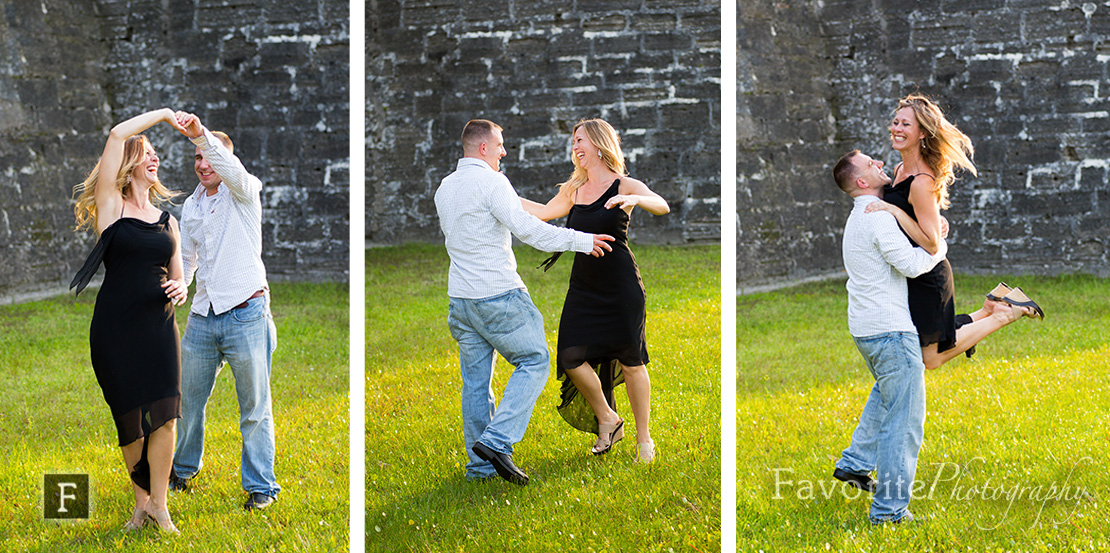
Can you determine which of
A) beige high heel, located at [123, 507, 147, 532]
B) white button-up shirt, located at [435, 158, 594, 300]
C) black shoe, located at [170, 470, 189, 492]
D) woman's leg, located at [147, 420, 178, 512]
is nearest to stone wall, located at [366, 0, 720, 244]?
white button-up shirt, located at [435, 158, 594, 300]

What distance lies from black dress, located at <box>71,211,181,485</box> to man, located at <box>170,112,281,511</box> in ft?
0.67

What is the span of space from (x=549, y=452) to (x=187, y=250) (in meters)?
1.69

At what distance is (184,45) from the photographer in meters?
7.48

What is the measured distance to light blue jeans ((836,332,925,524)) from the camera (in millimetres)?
3109

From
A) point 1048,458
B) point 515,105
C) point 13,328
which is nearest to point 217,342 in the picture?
point 515,105

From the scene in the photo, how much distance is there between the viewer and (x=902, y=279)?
3.13 m

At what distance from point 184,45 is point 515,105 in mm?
3765

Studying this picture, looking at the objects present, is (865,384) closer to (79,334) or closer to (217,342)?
(217,342)

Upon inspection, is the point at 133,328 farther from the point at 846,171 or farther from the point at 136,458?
the point at 846,171

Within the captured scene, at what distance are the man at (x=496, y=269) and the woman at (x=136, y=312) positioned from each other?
3.44 ft

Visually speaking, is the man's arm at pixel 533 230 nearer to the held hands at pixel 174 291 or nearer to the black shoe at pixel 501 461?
the black shoe at pixel 501 461

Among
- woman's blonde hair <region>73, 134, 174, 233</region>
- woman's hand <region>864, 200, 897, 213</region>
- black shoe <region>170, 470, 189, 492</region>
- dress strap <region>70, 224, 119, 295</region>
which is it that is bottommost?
black shoe <region>170, 470, 189, 492</region>

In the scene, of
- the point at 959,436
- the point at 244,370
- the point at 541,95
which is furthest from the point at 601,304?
the point at 541,95

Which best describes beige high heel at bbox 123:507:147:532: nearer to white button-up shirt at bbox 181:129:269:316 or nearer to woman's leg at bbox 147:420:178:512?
woman's leg at bbox 147:420:178:512
